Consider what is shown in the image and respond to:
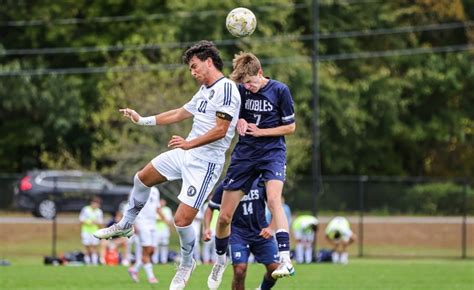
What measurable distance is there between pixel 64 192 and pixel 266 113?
21923mm

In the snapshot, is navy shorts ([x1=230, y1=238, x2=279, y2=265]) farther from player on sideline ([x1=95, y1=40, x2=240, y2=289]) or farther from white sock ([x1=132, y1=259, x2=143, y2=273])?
white sock ([x1=132, y1=259, x2=143, y2=273])

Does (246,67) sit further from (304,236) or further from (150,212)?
(304,236)

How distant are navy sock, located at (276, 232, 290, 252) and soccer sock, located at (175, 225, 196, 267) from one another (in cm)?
101

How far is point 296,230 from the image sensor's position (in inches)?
1203

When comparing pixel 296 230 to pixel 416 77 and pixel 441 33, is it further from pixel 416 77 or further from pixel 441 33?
pixel 441 33

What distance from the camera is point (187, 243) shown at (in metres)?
13.0

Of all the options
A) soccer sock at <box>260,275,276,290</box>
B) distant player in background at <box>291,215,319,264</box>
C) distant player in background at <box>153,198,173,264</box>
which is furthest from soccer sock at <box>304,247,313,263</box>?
soccer sock at <box>260,275,276,290</box>

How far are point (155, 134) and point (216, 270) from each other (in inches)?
980

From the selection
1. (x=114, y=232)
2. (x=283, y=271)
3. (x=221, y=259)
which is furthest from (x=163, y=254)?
(x=283, y=271)

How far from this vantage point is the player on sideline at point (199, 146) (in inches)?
500

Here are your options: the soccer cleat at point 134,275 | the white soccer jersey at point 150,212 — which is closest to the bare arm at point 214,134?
the soccer cleat at point 134,275

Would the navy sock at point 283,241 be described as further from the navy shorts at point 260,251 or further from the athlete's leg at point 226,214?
the navy shorts at point 260,251

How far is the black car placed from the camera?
112 feet

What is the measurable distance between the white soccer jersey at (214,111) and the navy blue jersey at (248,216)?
993mm
